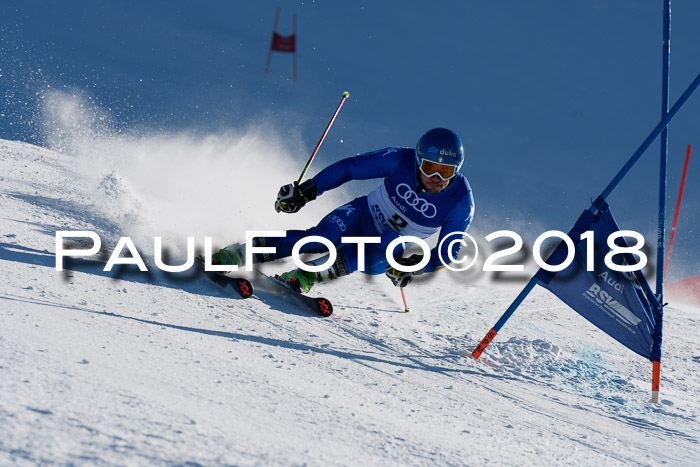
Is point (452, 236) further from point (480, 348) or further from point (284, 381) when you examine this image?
point (284, 381)

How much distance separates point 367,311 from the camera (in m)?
4.94

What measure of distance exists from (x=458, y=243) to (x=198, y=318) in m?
2.10

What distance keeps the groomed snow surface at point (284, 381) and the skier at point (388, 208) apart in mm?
431

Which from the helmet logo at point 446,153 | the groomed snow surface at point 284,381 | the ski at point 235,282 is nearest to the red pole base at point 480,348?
the groomed snow surface at point 284,381

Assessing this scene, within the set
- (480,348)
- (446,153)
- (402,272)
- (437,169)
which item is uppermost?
(446,153)

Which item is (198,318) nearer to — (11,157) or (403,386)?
(403,386)

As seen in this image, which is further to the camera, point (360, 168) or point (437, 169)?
point (360, 168)

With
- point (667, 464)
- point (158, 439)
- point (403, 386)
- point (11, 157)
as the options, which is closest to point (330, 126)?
point (403, 386)

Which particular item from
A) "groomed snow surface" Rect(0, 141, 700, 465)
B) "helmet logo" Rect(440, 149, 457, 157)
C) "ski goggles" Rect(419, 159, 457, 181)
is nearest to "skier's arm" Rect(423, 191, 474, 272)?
"ski goggles" Rect(419, 159, 457, 181)

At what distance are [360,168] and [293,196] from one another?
0.60 meters

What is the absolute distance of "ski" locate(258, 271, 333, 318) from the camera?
4.26 meters

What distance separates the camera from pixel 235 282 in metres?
4.17

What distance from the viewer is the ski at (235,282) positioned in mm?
4133

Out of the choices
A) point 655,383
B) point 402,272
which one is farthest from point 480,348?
point 655,383
